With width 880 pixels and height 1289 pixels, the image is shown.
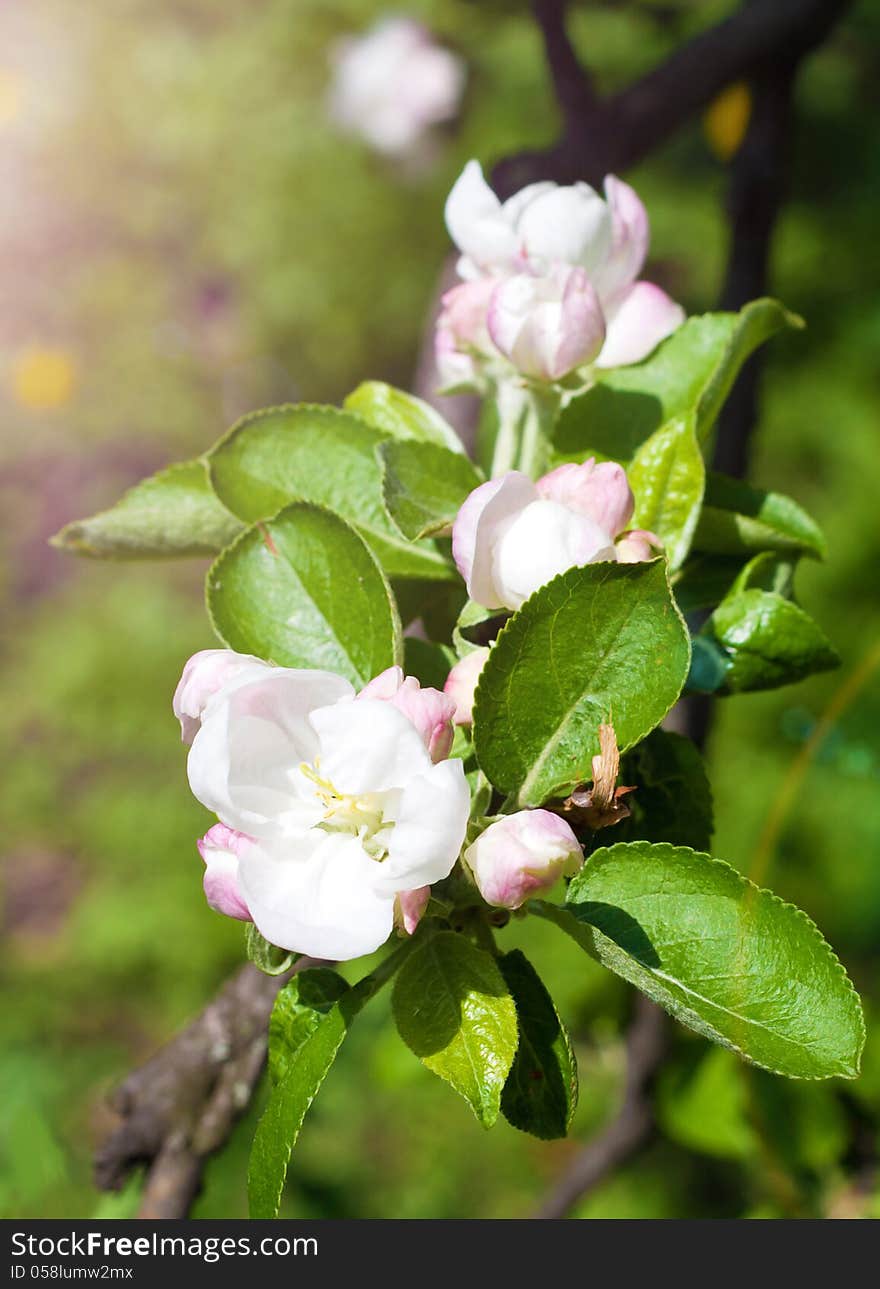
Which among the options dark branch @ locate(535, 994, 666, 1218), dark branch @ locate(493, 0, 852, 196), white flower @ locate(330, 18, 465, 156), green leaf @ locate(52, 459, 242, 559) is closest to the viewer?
green leaf @ locate(52, 459, 242, 559)

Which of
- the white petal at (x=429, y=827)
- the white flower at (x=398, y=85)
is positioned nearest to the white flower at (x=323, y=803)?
the white petal at (x=429, y=827)

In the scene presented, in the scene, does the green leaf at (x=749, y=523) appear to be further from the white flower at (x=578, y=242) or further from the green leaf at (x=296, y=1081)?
the green leaf at (x=296, y=1081)

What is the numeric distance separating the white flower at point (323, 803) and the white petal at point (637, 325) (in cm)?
25

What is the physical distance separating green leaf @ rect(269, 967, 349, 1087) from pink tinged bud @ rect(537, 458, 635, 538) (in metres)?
0.21

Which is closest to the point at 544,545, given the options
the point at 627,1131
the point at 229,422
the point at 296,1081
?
the point at 296,1081

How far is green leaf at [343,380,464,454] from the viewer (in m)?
0.64

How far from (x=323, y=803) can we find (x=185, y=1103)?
0.37 m

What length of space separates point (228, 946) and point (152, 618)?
21.9 inches

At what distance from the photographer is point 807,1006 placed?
0.42 m

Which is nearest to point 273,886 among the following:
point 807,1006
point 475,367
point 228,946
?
point 807,1006

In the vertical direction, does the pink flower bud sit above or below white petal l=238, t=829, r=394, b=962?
above

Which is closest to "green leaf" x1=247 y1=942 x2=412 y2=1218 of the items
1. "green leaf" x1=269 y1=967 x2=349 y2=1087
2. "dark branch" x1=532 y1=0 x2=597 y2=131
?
"green leaf" x1=269 y1=967 x2=349 y2=1087

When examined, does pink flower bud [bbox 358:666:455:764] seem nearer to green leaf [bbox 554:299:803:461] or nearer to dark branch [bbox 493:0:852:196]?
green leaf [bbox 554:299:803:461]

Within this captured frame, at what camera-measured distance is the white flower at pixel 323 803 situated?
0.41m
